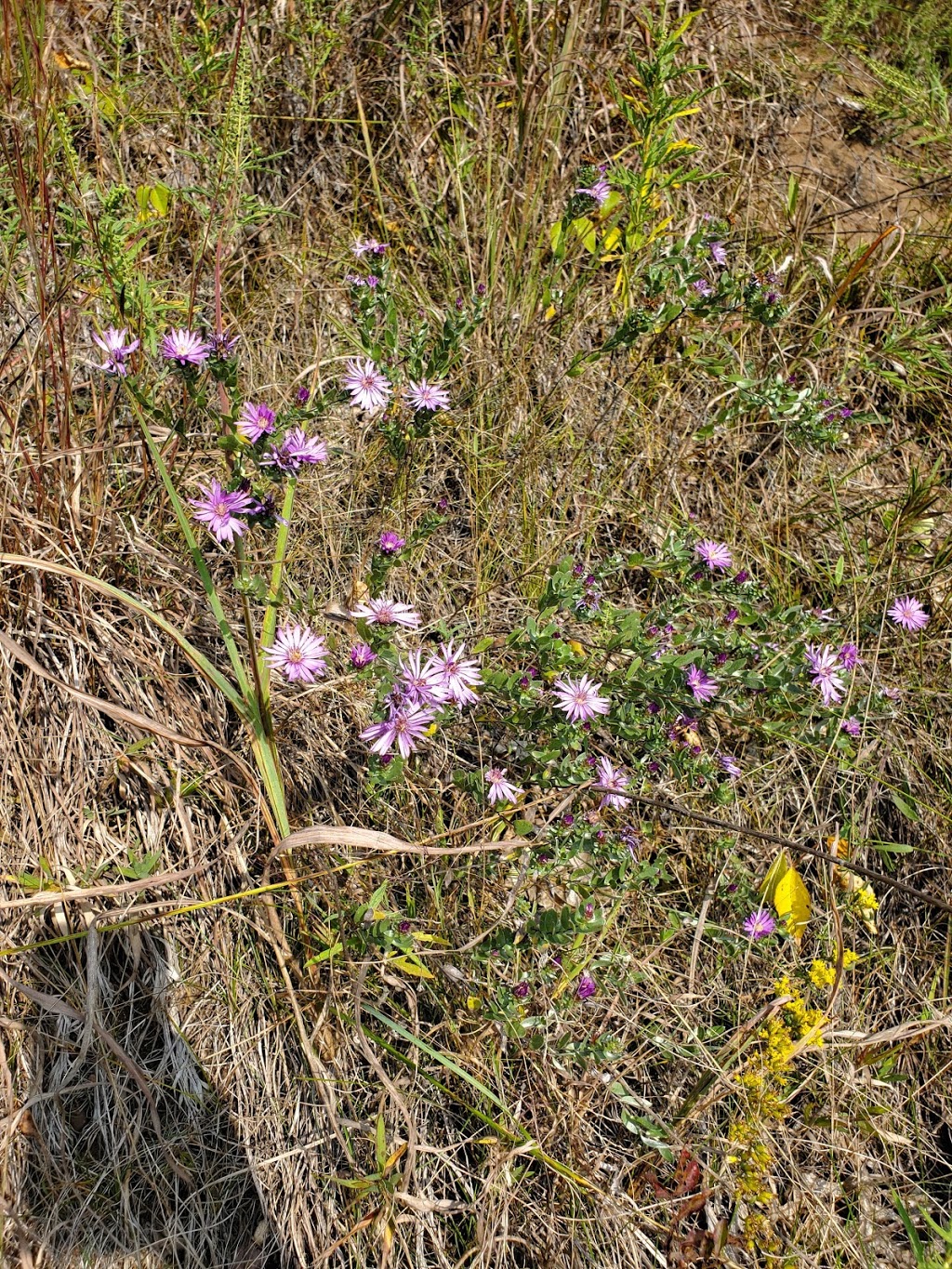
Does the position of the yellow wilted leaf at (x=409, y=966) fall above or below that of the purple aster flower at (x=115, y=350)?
below

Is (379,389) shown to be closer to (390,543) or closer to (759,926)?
(390,543)

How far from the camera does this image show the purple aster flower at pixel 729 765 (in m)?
2.13

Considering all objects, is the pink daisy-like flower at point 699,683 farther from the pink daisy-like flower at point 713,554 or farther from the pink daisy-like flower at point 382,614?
the pink daisy-like flower at point 382,614

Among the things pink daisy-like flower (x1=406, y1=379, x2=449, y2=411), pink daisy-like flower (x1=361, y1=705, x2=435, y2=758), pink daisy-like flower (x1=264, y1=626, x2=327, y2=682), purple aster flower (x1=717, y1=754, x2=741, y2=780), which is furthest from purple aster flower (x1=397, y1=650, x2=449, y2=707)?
purple aster flower (x1=717, y1=754, x2=741, y2=780)

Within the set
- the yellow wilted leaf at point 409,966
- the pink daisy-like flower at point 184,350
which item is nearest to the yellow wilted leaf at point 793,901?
the yellow wilted leaf at point 409,966

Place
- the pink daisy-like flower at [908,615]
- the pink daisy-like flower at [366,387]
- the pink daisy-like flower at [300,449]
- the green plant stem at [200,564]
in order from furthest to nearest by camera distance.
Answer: the pink daisy-like flower at [908,615]
the pink daisy-like flower at [366,387]
the pink daisy-like flower at [300,449]
the green plant stem at [200,564]

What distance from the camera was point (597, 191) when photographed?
2.43 m

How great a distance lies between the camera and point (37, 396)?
1886 millimetres

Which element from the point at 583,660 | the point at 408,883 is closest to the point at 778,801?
the point at 583,660

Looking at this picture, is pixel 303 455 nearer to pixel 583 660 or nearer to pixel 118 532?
pixel 118 532

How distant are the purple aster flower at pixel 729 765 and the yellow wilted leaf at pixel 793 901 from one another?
0.81ft

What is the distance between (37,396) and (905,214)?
105 inches

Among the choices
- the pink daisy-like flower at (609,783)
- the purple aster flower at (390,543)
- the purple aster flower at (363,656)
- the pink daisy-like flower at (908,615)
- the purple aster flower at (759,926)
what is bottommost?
the purple aster flower at (759,926)

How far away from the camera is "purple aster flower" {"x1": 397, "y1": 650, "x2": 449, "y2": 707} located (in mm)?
1739
